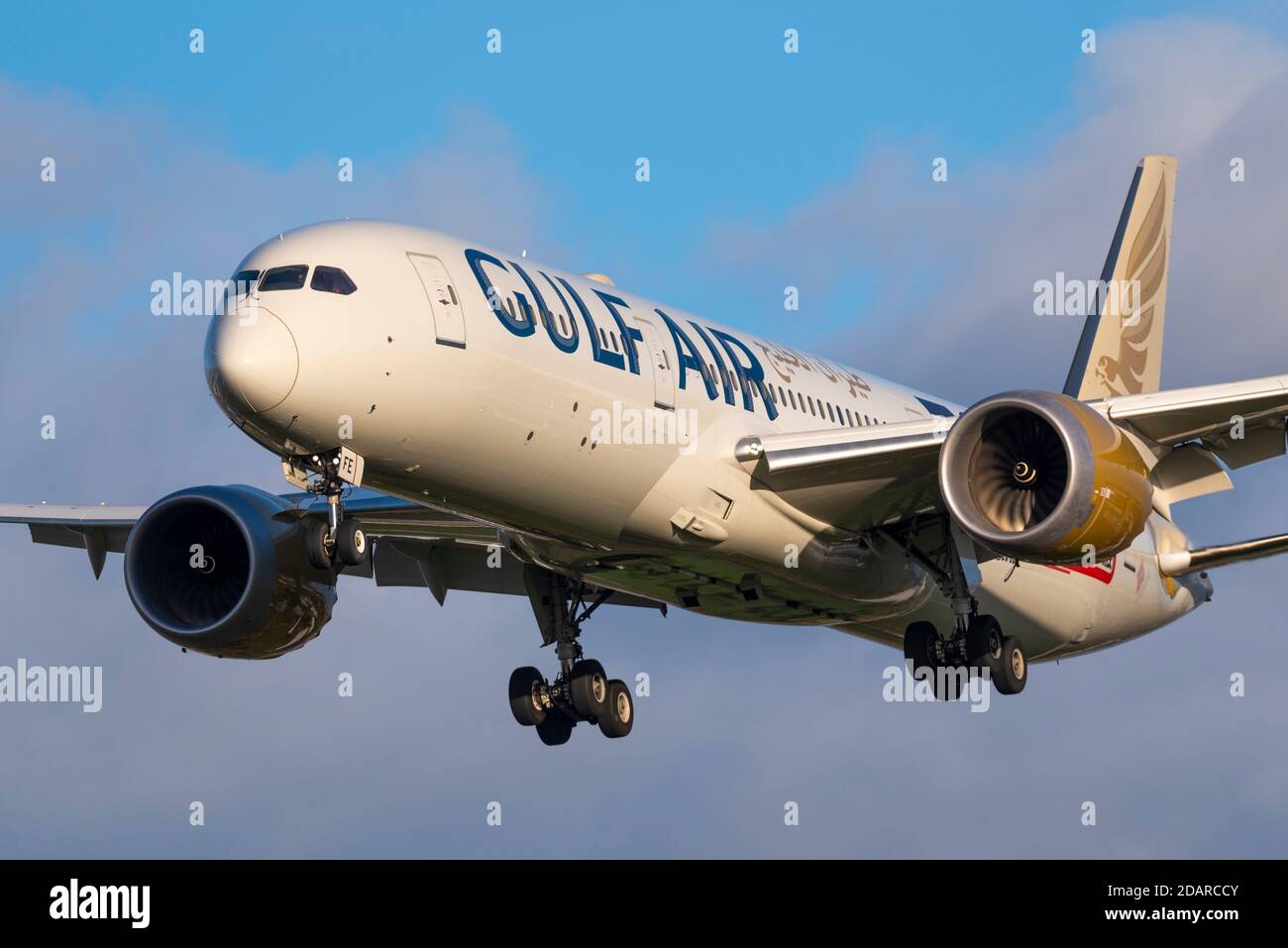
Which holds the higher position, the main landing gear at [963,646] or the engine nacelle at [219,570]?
the engine nacelle at [219,570]

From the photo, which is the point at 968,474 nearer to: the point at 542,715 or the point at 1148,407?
the point at 1148,407

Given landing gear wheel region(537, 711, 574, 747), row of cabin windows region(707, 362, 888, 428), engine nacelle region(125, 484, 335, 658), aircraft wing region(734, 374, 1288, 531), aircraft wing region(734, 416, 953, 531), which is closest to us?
aircraft wing region(734, 374, 1288, 531)

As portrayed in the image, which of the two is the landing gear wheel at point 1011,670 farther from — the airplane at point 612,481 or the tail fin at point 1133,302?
the tail fin at point 1133,302

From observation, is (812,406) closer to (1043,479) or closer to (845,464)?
(845,464)

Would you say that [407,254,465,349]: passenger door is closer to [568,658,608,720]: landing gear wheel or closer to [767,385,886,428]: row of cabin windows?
[767,385,886,428]: row of cabin windows

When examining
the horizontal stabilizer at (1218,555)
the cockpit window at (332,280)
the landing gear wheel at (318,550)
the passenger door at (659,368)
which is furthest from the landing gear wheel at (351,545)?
the horizontal stabilizer at (1218,555)

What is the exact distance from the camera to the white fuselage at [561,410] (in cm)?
2325

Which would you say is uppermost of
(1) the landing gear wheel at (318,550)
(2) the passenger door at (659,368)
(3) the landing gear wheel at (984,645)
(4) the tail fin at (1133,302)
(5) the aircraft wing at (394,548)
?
(4) the tail fin at (1133,302)

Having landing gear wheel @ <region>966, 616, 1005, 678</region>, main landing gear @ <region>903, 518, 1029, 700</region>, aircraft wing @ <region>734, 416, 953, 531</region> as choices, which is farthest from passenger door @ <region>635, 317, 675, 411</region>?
landing gear wheel @ <region>966, 616, 1005, 678</region>

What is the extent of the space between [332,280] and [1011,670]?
13306mm

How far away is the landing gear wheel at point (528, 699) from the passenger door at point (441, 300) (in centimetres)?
1047

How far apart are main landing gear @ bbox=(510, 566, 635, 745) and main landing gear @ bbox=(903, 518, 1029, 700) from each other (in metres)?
5.11

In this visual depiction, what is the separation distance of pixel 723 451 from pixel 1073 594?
33.9ft

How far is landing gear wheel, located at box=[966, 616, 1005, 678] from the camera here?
30875 mm
